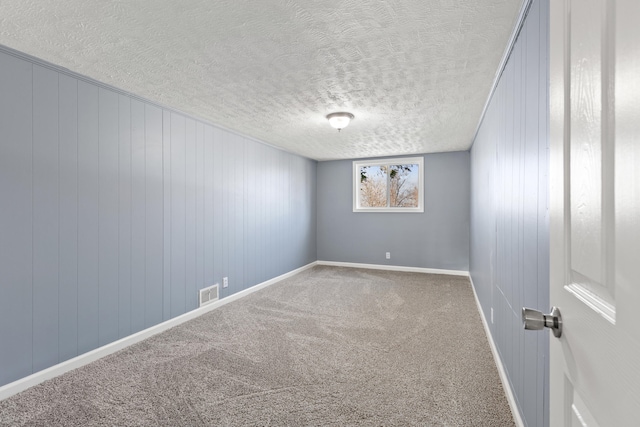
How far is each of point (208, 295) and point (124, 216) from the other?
144 centimetres

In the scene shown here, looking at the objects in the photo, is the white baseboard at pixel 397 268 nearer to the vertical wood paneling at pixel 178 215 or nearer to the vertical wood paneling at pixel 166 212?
the vertical wood paneling at pixel 178 215

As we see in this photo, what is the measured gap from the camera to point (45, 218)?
2189mm

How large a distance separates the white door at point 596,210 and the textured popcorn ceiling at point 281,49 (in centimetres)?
118

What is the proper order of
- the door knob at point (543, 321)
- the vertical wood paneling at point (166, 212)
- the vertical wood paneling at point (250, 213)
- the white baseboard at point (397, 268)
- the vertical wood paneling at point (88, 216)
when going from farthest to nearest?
the white baseboard at point (397, 268) → the vertical wood paneling at point (250, 213) → the vertical wood paneling at point (166, 212) → the vertical wood paneling at point (88, 216) → the door knob at point (543, 321)

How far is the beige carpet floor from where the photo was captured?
5.96 ft

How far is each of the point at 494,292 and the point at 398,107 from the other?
2037 millimetres

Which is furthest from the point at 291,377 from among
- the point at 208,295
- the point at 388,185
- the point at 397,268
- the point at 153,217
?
the point at 388,185

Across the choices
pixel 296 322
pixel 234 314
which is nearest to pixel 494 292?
pixel 296 322

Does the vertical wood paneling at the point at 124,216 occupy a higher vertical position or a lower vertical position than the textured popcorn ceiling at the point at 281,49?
lower

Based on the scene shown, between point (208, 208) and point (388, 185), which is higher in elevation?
point (388, 185)

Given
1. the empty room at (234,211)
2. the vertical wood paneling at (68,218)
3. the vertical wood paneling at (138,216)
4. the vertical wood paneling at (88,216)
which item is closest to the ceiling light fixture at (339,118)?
the empty room at (234,211)

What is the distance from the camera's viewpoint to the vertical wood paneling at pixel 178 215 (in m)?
3.25

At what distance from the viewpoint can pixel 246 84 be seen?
102 inches

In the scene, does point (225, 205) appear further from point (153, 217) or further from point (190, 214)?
point (153, 217)
